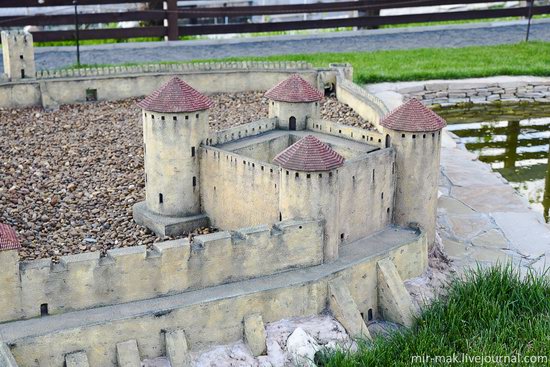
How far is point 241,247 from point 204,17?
83.7 feet

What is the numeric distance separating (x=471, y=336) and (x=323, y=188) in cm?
445

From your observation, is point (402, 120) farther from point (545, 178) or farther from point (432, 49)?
point (432, 49)

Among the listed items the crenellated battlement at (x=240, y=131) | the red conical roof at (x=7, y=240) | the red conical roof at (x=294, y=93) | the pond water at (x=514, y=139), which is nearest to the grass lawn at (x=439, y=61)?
the pond water at (x=514, y=139)

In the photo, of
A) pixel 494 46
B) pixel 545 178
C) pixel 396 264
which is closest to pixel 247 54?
pixel 494 46

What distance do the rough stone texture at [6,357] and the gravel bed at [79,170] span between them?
3.98 meters

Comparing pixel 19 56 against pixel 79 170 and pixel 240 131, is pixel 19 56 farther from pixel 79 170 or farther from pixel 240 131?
pixel 240 131

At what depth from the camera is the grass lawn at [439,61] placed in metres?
40.4

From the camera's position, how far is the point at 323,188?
19062 mm

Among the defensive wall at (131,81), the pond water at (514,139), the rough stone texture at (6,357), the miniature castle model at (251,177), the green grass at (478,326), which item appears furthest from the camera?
the defensive wall at (131,81)

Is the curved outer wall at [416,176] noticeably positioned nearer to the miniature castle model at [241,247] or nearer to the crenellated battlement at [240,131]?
the miniature castle model at [241,247]

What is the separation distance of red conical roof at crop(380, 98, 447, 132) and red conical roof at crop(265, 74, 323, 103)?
12.1ft

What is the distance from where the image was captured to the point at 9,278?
16.5 metres

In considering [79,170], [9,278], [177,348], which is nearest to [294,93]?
[79,170]

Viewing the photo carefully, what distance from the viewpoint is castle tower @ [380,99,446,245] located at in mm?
21281
